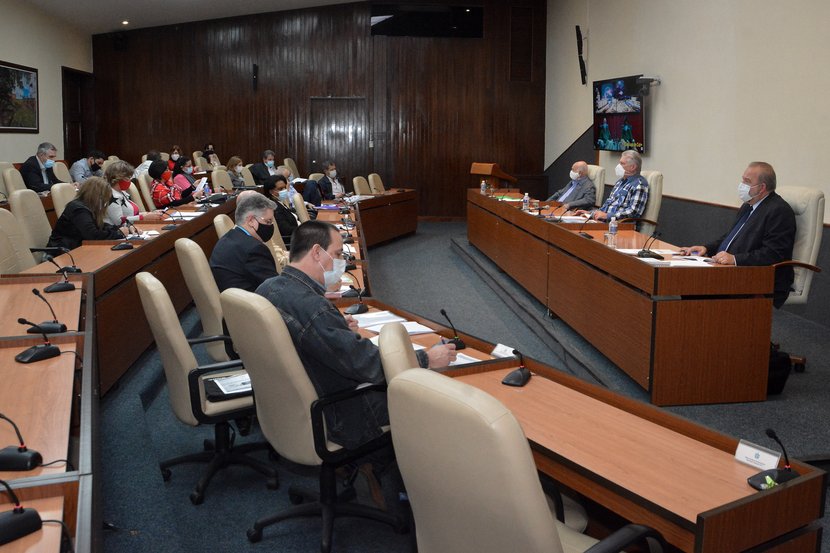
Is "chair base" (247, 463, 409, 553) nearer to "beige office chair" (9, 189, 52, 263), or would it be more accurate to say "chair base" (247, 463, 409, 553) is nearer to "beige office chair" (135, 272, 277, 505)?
"beige office chair" (135, 272, 277, 505)

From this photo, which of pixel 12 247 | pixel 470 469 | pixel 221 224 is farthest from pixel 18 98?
pixel 470 469

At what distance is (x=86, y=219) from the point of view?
522 centimetres

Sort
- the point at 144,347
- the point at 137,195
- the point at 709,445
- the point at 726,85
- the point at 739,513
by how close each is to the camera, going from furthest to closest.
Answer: the point at 137,195 → the point at 726,85 → the point at 144,347 → the point at 709,445 → the point at 739,513

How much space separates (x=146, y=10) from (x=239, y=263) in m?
9.85

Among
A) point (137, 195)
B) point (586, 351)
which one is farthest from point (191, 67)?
point (586, 351)

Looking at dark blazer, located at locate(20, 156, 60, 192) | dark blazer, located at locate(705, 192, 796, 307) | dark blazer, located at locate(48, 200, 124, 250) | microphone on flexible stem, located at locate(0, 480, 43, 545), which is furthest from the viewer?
dark blazer, located at locate(20, 156, 60, 192)

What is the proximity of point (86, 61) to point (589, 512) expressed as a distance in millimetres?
13891

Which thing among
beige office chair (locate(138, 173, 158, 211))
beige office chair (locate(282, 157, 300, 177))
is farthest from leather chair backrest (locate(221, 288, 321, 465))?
beige office chair (locate(282, 157, 300, 177))

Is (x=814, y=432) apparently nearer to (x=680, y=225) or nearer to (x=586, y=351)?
(x=586, y=351)

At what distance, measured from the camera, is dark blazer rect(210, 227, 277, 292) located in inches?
161

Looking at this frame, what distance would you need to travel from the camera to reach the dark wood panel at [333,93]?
45.3 ft

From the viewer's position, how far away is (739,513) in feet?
5.47

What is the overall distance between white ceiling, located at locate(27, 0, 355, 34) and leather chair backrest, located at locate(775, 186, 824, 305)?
10.2m

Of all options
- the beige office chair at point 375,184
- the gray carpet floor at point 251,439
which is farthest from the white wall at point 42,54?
the gray carpet floor at point 251,439
